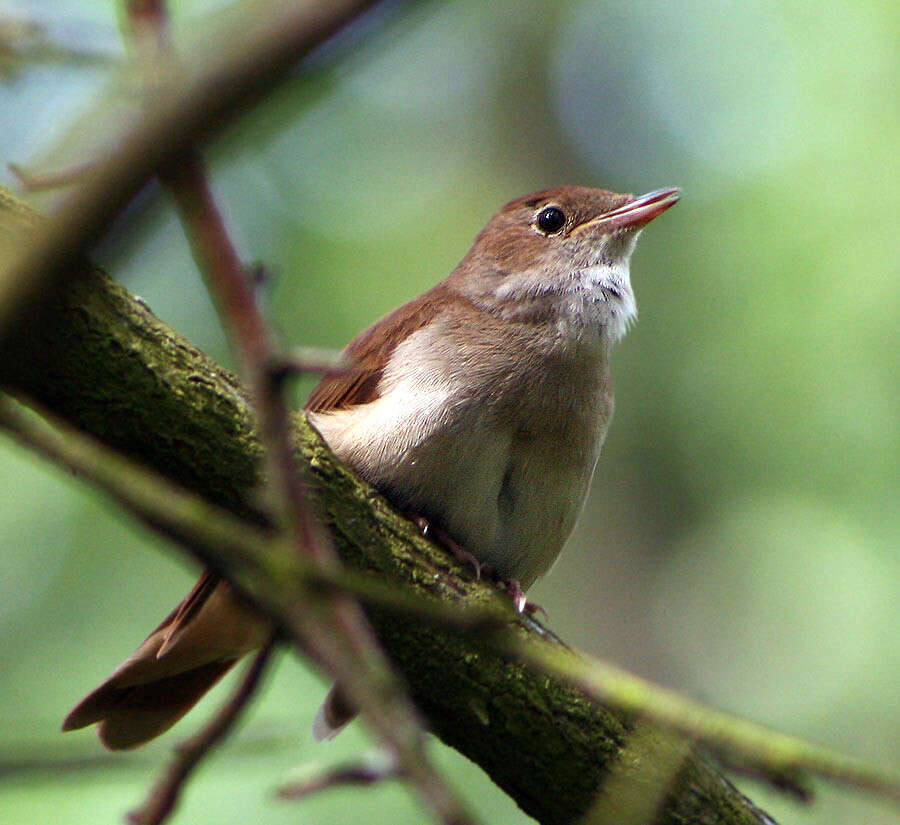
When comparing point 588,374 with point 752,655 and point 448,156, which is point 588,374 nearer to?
point 752,655

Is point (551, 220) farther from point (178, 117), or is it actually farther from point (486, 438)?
point (178, 117)

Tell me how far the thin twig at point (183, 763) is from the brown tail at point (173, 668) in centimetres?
113

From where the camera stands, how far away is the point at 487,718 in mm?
3322

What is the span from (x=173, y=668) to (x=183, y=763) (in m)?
1.57

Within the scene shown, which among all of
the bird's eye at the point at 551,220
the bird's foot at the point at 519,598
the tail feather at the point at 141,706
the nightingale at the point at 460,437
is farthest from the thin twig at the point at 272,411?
the bird's eye at the point at 551,220

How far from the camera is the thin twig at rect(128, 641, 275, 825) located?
270 cm

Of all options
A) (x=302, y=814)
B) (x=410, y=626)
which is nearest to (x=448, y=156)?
(x=302, y=814)

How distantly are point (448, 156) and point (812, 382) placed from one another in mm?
4461

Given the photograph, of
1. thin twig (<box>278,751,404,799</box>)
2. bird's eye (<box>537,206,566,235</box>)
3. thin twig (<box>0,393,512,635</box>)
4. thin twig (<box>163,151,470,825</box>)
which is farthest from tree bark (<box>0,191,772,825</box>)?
bird's eye (<box>537,206,566,235</box>)

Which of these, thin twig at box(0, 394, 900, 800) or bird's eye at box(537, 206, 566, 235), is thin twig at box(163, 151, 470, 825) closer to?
thin twig at box(0, 394, 900, 800)

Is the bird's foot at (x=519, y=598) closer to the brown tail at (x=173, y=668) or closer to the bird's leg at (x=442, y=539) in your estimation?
the bird's leg at (x=442, y=539)

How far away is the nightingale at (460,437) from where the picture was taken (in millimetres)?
4109

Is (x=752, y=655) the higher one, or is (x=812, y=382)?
(x=812, y=382)

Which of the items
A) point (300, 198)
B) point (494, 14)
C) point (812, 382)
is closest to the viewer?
point (812, 382)
